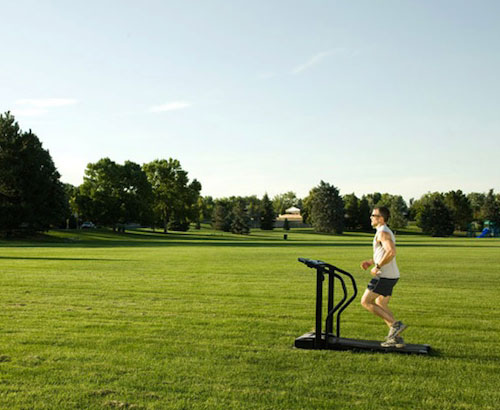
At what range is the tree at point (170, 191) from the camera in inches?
3681

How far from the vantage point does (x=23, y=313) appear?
10.6 m

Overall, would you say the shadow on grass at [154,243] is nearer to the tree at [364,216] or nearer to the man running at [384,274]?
the man running at [384,274]

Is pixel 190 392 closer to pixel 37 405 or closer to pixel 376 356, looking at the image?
pixel 37 405

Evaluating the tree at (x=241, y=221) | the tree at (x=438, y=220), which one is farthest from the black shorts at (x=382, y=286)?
the tree at (x=438, y=220)

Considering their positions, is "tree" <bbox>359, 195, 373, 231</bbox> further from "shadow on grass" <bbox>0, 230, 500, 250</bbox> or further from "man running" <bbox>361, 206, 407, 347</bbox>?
"man running" <bbox>361, 206, 407, 347</bbox>

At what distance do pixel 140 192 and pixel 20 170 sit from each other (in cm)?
2496

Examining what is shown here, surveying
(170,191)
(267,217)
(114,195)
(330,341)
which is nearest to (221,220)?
(267,217)

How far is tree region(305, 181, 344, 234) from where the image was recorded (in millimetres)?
114875

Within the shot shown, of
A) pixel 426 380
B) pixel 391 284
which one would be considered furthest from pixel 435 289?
pixel 426 380

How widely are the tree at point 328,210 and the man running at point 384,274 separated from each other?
10772 centimetres

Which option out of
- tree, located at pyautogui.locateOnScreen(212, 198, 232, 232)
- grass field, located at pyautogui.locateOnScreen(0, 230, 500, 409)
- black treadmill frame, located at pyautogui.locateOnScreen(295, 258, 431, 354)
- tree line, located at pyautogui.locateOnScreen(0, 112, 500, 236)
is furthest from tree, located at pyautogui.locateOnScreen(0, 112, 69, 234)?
black treadmill frame, located at pyautogui.locateOnScreen(295, 258, 431, 354)

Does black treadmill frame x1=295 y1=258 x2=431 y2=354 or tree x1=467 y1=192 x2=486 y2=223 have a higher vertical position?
tree x1=467 y1=192 x2=486 y2=223

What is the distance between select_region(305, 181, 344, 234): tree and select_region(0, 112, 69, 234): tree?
66.3 meters

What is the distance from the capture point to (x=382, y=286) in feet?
25.7
